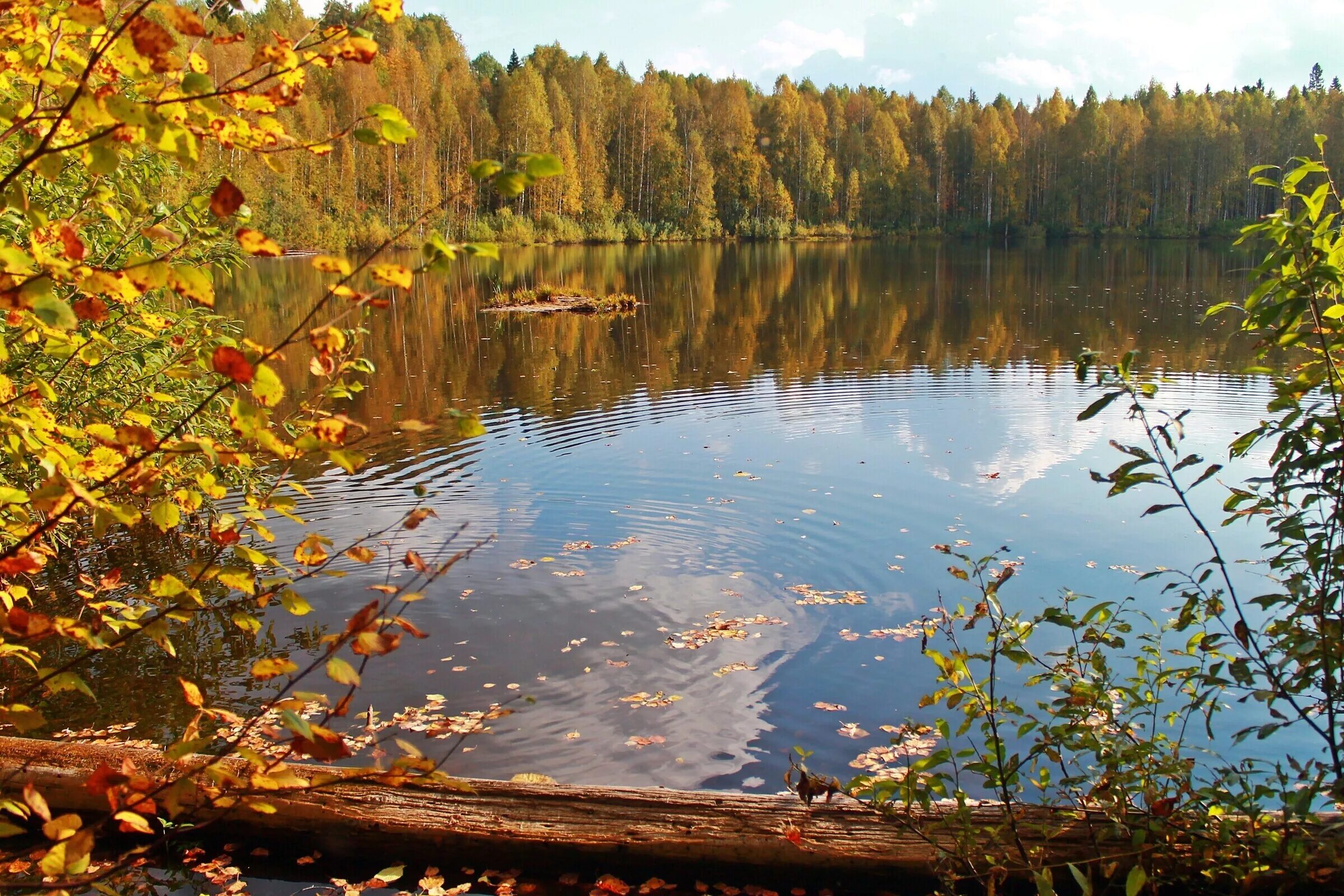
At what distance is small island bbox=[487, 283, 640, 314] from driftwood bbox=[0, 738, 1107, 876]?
2612 cm

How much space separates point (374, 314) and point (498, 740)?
81.9 feet

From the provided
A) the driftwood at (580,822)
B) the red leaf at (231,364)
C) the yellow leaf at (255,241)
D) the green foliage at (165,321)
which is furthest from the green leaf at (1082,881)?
the yellow leaf at (255,241)

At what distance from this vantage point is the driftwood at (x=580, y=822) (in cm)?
411

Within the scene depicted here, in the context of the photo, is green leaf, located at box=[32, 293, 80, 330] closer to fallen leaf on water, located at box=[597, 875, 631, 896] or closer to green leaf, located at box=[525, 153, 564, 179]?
green leaf, located at box=[525, 153, 564, 179]

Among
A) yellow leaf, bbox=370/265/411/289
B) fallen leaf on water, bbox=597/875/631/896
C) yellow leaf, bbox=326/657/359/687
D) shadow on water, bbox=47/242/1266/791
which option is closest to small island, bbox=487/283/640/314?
shadow on water, bbox=47/242/1266/791

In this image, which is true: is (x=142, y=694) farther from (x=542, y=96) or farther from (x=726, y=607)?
(x=542, y=96)

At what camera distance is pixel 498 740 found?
20.0ft

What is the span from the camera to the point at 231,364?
6.31ft

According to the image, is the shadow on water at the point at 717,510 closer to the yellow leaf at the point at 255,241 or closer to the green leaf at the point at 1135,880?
the yellow leaf at the point at 255,241

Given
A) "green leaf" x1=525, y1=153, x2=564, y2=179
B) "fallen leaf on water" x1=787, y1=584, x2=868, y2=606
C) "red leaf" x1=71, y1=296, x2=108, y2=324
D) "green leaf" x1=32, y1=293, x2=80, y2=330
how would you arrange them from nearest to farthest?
"green leaf" x1=32, y1=293, x2=80, y2=330 → "green leaf" x1=525, y1=153, x2=564, y2=179 → "red leaf" x1=71, y1=296, x2=108, y2=324 → "fallen leaf on water" x1=787, y1=584, x2=868, y2=606

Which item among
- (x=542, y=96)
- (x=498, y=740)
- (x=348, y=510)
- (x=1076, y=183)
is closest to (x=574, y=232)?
(x=542, y=96)

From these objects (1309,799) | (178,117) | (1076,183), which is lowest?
(1309,799)

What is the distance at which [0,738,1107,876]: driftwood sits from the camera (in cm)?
411

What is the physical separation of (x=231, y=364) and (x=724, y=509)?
907 centimetres
